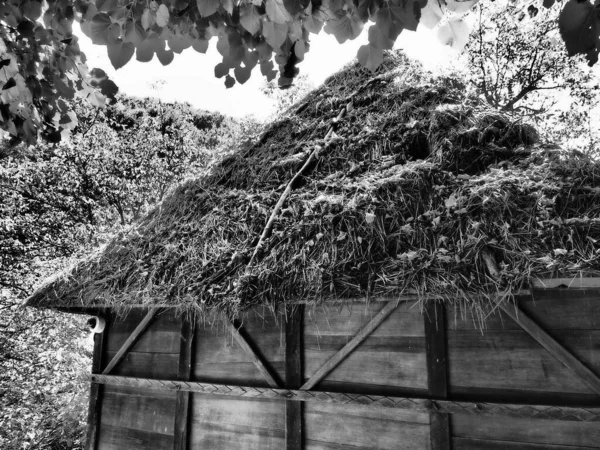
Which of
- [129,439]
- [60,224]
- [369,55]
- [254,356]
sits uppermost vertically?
[60,224]

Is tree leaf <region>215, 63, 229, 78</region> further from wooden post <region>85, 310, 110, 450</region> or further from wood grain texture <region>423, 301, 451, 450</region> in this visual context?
wooden post <region>85, 310, 110, 450</region>

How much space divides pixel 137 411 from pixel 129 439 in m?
0.31

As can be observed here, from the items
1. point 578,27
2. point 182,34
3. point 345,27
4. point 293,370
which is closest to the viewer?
point 578,27

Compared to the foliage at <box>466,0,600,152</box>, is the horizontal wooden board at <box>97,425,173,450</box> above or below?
below

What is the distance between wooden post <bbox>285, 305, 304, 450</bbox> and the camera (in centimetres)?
364

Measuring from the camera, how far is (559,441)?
2.79 meters

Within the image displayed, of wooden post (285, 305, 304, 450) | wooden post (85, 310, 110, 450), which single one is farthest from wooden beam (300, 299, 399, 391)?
wooden post (85, 310, 110, 450)

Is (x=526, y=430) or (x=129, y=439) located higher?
(x=526, y=430)

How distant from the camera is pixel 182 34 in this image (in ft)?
8.14

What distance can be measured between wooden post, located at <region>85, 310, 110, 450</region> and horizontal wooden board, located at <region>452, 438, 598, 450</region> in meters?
4.04

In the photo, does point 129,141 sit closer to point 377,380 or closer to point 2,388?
point 2,388

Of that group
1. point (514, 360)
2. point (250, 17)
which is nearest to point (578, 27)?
point (250, 17)

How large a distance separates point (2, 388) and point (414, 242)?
11.5 meters

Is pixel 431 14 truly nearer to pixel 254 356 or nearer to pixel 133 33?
pixel 133 33
